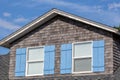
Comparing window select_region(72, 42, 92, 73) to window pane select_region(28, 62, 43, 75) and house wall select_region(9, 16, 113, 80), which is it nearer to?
house wall select_region(9, 16, 113, 80)

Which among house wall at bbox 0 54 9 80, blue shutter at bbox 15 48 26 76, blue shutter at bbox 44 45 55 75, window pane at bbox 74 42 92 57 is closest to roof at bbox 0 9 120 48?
blue shutter at bbox 15 48 26 76

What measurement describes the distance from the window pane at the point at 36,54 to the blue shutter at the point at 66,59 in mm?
1240

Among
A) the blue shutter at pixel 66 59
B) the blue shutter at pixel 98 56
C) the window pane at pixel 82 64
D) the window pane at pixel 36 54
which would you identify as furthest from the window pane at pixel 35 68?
the blue shutter at pixel 98 56

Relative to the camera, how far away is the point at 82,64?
61.8 ft

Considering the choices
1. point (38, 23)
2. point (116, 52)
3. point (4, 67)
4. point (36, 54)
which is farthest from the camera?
point (4, 67)

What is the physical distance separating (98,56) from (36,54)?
11.5ft

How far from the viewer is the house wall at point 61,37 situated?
60.7 ft

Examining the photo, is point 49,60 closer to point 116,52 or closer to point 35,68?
point 35,68

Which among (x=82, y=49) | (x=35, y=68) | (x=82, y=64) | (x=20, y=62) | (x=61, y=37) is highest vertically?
(x=61, y=37)

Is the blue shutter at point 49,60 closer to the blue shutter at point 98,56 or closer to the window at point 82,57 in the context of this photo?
the window at point 82,57

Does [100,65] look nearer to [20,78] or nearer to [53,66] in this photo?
[53,66]

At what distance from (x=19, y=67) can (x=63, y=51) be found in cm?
271

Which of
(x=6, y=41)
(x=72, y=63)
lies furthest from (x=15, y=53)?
(x=72, y=63)

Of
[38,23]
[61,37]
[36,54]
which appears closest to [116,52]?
[61,37]
